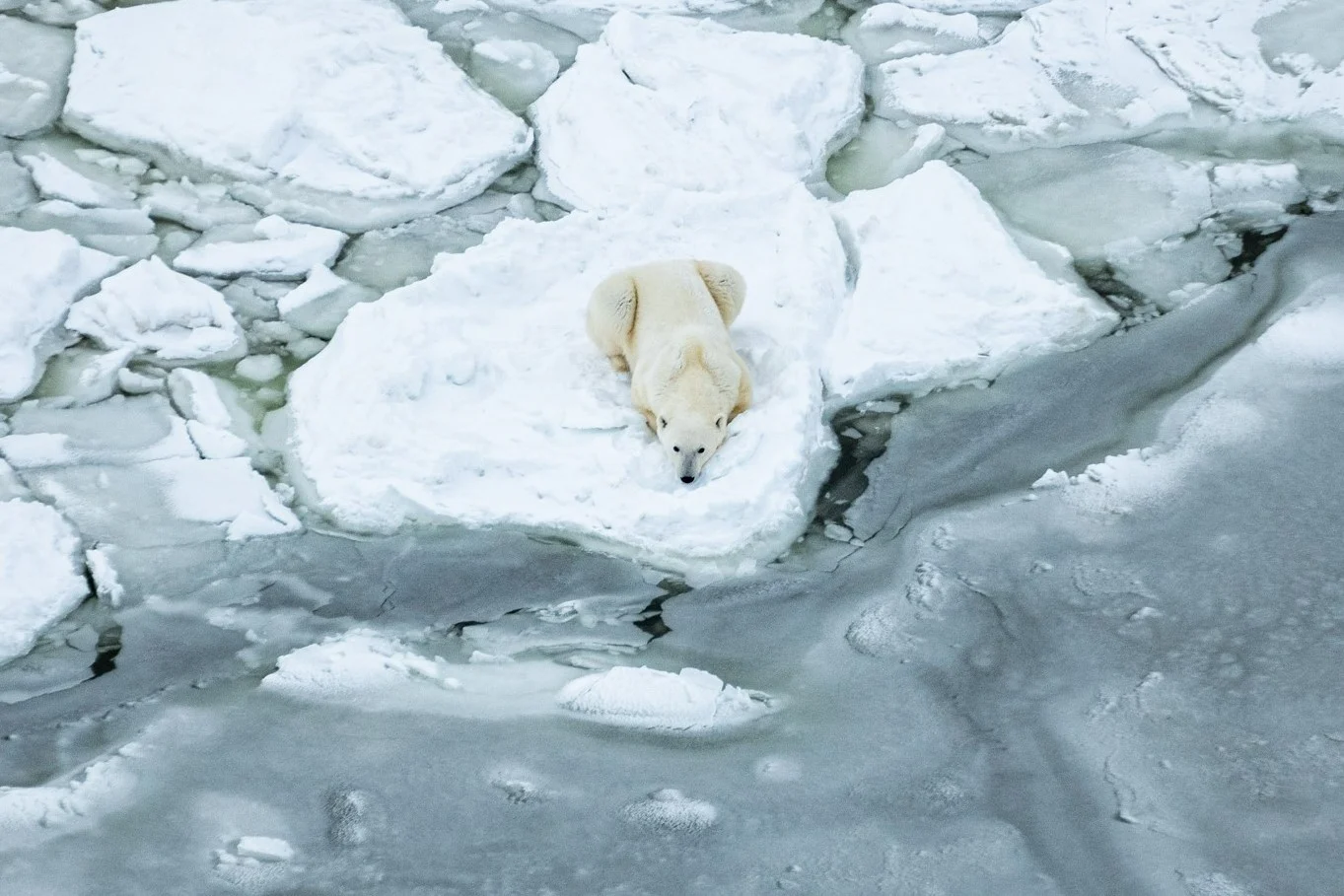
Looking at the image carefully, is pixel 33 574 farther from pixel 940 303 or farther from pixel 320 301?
pixel 940 303

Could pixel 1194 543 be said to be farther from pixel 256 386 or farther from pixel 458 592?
pixel 256 386

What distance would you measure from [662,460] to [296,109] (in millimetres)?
2722

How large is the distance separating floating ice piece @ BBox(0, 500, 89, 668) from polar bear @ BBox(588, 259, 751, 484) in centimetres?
182

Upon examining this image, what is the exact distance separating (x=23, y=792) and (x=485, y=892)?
1096 mm

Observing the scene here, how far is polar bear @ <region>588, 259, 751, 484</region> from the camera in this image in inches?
159

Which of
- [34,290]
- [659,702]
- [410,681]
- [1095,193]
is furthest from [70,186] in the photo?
[1095,193]

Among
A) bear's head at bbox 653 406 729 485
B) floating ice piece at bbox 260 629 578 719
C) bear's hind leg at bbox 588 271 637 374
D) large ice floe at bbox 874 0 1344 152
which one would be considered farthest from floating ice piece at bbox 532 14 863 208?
floating ice piece at bbox 260 629 578 719

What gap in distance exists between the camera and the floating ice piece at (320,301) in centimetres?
475

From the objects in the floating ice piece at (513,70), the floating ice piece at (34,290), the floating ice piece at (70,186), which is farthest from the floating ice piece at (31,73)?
the floating ice piece at (513,70)

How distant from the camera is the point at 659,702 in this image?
125 inches

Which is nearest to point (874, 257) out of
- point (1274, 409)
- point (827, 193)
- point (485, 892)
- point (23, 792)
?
point (827, 193)

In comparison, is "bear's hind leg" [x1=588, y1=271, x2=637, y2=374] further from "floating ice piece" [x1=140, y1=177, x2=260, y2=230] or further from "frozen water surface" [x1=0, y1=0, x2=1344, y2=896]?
"floating ice piece" [x1=140, y1=177, x2=260, y2=230]

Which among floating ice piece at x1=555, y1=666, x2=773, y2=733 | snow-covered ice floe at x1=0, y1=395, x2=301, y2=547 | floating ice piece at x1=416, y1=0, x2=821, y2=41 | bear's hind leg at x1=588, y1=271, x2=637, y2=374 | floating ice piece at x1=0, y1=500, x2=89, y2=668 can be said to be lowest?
snow-covered ice floe at x1=0, y1=395, x2=301, y2=547

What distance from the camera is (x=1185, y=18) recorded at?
6.23 m
